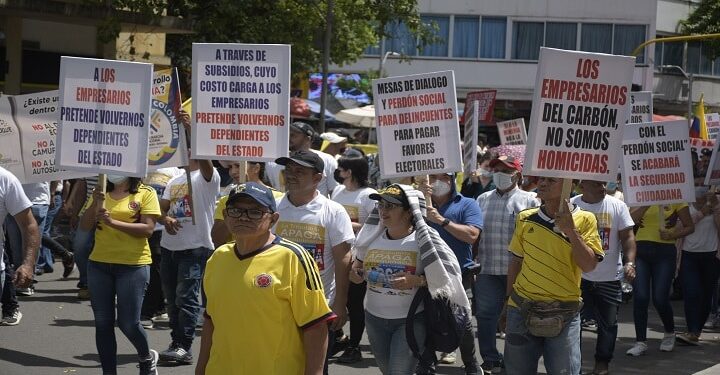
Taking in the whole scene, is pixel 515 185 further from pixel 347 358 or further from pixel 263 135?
pixel 263 135

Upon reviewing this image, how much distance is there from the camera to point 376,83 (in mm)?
9242

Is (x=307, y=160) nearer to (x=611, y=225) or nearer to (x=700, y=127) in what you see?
(x=611, y=225)

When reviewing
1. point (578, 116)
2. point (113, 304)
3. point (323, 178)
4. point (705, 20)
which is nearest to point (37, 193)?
point (323, 178)

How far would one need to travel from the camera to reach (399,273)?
23.5 feet

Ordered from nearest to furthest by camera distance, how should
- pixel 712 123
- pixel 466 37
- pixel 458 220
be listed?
pixel 458 220 < pixel 712 123 < pixel 466 37

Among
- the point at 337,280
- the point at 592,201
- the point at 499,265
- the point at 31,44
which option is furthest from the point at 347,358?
the point at 31,44

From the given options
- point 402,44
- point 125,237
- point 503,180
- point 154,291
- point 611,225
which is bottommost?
point 154,291

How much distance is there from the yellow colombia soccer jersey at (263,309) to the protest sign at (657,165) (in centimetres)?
623

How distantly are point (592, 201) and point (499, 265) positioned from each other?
3.19ft

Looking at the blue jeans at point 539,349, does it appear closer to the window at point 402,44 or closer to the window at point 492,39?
the window at point 402,44

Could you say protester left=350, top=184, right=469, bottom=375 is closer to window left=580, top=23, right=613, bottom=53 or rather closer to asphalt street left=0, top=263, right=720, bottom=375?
asphalt street left=0, top=263, right=720, bottom=375

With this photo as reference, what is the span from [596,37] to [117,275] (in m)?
41.7

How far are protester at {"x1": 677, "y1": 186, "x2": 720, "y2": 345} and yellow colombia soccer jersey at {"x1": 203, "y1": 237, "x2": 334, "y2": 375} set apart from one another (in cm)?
767

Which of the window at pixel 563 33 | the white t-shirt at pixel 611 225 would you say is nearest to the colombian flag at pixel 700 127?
the white t-shirt at pixel 611 225
